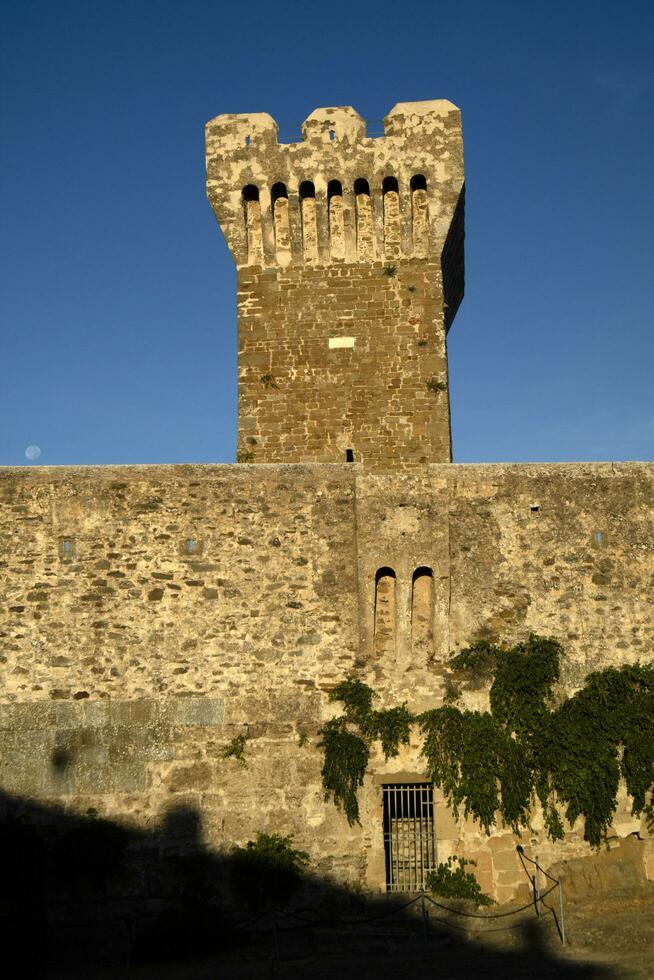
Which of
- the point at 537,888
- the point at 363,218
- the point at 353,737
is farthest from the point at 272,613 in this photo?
the point at 363,218

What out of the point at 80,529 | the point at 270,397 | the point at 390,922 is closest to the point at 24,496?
the point at 80,529

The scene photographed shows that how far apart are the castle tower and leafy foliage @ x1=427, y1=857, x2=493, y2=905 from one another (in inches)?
256

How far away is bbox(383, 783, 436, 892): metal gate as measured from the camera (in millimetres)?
13992

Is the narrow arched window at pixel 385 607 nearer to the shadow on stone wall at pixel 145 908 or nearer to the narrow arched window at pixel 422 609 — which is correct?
the narrow arched window at pixel 422 609

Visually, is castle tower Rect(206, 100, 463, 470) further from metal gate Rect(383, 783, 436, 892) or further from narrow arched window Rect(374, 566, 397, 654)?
metal gate Rect(383, 783, 436, 892)

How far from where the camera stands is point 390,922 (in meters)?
13.3

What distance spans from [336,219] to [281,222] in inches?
37.8

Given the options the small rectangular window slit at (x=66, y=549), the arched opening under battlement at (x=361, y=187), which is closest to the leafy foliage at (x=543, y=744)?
the small rectangular window slit at (x=66, y=549)

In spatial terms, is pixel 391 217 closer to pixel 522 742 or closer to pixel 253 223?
pixel 253 223

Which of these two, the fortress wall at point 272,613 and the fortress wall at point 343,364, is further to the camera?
the fortress wall at point 343,364

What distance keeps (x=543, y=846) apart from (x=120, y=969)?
5408 mm

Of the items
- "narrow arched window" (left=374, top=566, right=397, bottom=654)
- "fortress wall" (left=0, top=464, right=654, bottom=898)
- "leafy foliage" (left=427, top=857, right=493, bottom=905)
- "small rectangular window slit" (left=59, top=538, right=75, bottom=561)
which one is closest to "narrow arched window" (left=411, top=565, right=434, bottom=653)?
"fortress wall" (left=0, top=464, right=654, bottom=898)

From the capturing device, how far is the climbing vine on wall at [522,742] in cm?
1377

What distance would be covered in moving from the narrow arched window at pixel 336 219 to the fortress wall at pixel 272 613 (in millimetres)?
5328
